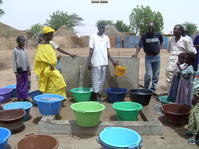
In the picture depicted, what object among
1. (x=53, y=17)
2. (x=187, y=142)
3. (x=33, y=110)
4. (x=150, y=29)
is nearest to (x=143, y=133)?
(x=187, y=142)

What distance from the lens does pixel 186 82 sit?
4.29 metres

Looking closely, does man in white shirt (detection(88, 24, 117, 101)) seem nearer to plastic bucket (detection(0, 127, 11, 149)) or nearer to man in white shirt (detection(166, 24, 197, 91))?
man in white shirt (detection(166, 24, 197, 91))

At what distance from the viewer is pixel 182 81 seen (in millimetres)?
4414

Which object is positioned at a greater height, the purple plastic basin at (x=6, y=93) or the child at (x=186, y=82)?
the child at (x=186, y=82)

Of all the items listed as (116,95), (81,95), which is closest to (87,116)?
(81,95)

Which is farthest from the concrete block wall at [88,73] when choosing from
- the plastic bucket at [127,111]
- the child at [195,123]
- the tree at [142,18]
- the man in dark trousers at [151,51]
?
the tree at [142,18]

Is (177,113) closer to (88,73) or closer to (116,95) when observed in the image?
(116,95)

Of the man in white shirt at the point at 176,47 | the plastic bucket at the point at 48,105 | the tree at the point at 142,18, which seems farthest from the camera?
the tree at the point at 142,18

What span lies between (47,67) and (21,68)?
899 mm

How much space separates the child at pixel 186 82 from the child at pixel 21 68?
324 cm

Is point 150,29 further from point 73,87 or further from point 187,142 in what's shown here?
point 187,142

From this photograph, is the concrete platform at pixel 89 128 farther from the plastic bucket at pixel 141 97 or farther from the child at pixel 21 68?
the child at pixel 21 68

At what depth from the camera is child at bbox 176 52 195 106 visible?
A: 163 inches

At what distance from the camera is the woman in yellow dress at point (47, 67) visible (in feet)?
14.8
